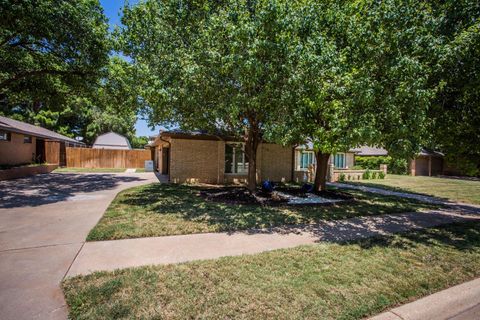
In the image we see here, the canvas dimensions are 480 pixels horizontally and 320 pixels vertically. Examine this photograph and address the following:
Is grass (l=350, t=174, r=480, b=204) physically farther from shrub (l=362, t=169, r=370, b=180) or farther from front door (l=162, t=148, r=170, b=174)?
front door (l=162, t=148, r=170, b=174)

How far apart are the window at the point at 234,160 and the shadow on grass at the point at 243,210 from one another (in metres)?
5.16

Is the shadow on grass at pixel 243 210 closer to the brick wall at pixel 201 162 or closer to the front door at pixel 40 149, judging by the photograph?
the brick wall at pixel 201 162

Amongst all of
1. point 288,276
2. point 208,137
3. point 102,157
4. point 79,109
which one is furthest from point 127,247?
point 79,109

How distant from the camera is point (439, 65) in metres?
6.51

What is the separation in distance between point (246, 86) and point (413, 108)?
4506 mm

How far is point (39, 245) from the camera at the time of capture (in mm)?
4914

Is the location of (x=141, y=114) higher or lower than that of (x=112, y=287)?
higher

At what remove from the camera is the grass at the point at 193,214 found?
6.01m

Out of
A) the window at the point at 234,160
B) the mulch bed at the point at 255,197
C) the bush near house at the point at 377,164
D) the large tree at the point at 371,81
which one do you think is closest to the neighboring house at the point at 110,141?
the window at the point at 234,160

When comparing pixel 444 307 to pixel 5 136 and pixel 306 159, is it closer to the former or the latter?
pixel 306 159

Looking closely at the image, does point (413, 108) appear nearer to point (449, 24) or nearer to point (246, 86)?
point (449, 24)

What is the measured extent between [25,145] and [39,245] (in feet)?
65.8

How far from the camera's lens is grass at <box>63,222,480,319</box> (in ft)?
9.98

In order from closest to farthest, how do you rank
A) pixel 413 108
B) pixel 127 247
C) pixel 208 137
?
1. pixel 127 247
2. pixel 413 108
3. pixel 208 137
